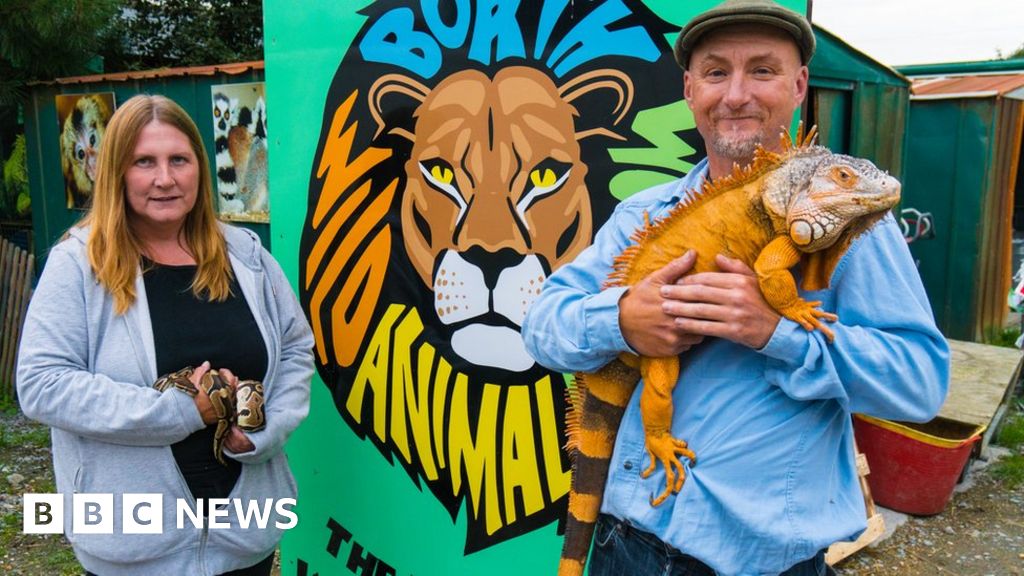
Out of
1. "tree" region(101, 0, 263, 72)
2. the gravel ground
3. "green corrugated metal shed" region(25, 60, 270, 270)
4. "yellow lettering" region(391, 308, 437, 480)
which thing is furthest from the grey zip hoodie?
"tree" region(101, 0, 263, 72)

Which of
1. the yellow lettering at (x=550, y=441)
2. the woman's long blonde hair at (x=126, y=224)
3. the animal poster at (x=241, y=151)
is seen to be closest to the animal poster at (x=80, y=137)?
the animal poster at (x=241, y=151)

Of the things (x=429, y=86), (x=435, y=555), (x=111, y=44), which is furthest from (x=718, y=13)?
(x=111, y=44)

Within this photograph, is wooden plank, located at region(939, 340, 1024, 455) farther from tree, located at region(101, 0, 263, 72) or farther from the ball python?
tree, located at region(101, 0, 263, 72)

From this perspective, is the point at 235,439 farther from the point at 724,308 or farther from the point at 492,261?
the point at 724,308

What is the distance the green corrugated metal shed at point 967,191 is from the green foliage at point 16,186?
31.1 ft

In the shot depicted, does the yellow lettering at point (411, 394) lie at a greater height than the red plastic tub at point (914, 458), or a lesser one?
greater

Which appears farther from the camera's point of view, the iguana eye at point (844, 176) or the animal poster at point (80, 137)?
the animal poster at point (80, 137)

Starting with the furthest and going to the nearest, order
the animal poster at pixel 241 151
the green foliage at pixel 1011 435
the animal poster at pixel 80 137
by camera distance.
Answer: the animal poster at pixel 80 137, the green foliage at pixel 1011 435, the animal poster at pixel 241 151

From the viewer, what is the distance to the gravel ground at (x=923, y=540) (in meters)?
4.26

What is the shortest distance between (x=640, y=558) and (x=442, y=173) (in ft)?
5.55

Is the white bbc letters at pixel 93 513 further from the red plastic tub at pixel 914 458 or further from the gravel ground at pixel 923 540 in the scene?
the red plastic tub at pixel 914 458

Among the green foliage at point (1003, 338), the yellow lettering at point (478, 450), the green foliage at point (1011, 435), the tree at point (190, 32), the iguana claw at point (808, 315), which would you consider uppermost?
the tree at point (190, 32)

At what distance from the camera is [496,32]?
2.79 metres

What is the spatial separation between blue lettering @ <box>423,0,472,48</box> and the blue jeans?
5.90ft
